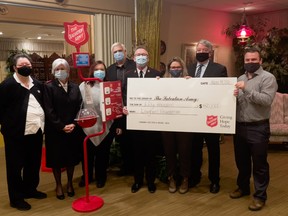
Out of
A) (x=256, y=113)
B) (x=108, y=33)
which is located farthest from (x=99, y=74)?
(x=108, y=33)

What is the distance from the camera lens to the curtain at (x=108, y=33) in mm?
4660

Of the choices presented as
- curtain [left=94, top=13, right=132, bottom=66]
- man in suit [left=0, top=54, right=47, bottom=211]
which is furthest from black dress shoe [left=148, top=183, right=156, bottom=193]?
curtain [left=94, top=13, right=132, bottom=66]

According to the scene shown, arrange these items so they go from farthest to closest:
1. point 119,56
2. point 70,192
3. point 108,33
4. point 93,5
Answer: point 108,33, point 93,5, point 119,56, point 70,192

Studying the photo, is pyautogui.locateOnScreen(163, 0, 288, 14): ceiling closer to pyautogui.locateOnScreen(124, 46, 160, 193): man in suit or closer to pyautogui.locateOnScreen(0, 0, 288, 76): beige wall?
pyautogui.locateOnScreen(0, 0, 288, 76): beige wall

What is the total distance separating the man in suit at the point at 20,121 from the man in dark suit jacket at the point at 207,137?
1543 millimetres

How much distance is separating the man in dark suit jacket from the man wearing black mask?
0.26 metres

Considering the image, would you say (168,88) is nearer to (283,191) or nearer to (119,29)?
(283,191)

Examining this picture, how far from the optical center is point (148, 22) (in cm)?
488

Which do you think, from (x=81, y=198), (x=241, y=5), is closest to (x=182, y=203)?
(x=81, y=198)

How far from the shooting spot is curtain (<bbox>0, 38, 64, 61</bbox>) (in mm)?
10109

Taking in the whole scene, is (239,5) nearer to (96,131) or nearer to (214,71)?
(214,71)

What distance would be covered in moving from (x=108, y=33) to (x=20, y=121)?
2.48 meters

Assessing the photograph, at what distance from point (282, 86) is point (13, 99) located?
5332 mm

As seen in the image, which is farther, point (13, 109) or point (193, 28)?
point (193, 28)
